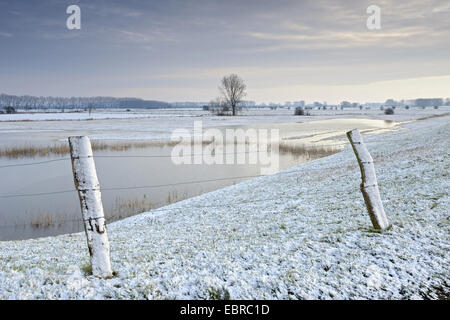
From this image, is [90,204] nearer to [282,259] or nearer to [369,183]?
[282,259]

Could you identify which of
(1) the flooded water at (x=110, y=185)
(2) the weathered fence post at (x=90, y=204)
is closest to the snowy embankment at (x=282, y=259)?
(2) the weathered fence post at (x=90, y=204)

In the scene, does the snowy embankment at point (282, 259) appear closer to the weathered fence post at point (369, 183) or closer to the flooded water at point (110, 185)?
the weathered fence post at point (369, 183)

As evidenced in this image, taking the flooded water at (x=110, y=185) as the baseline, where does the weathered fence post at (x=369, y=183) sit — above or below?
above

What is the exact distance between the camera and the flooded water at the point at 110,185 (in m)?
17.3

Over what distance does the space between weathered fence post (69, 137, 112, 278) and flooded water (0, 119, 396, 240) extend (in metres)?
12.0

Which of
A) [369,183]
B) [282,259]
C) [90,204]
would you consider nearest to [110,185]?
[90,204]

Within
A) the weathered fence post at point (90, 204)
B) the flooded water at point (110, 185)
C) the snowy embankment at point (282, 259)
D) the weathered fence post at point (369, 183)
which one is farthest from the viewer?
the flooded water at point (110, 185)

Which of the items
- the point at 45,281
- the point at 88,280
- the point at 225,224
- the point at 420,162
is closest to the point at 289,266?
the point at 88,280

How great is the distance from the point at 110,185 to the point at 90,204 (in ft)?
67.1

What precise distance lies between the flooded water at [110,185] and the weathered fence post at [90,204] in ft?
39.5

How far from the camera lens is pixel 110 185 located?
969 inches

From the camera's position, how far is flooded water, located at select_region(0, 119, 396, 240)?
17345 mm

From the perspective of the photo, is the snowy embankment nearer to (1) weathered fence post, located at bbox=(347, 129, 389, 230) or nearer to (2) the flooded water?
(1) weathered fence post, located at bbox=(347, 129, 389, 230)

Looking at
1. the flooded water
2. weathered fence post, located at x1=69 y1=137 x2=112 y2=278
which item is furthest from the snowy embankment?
the flooded water
